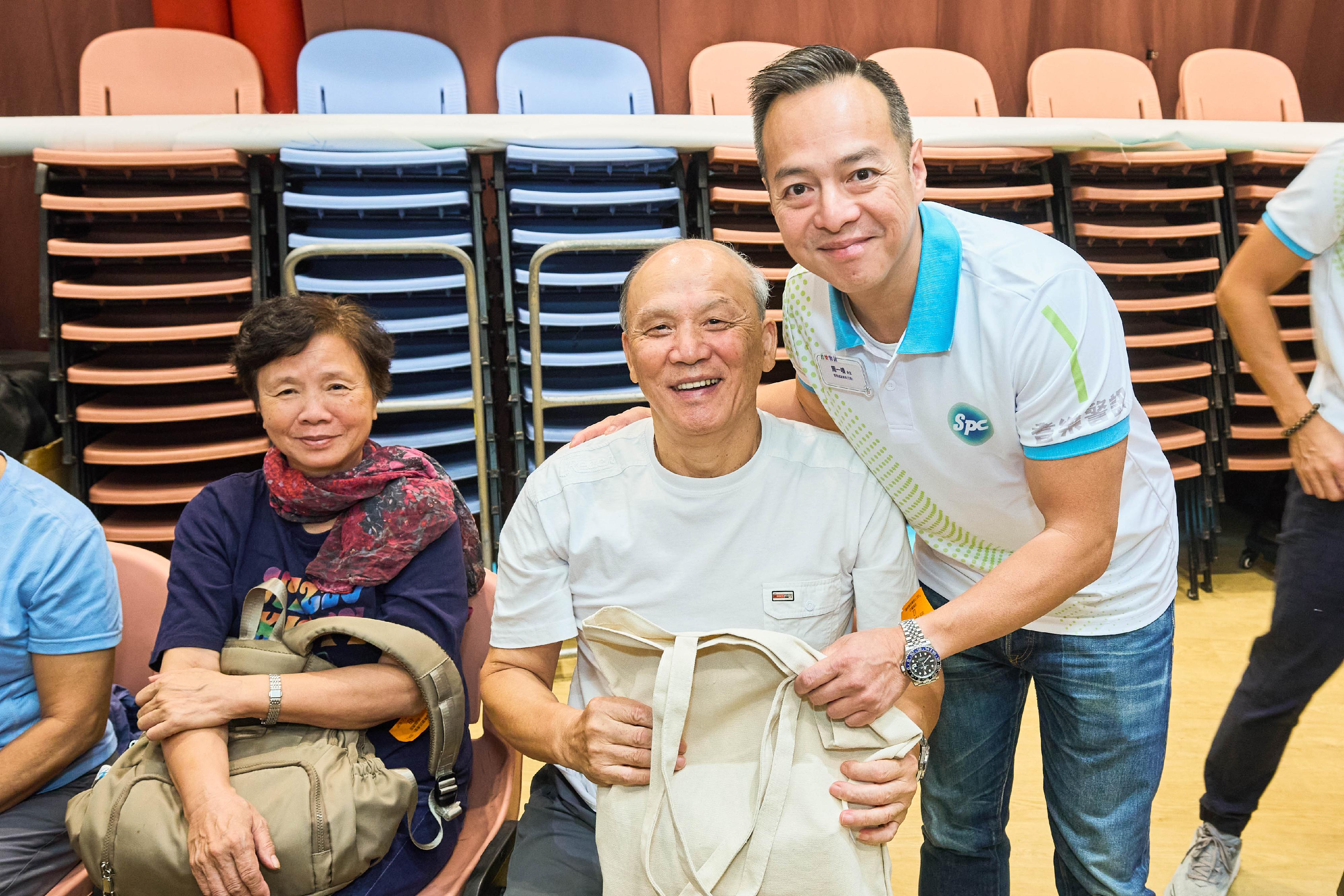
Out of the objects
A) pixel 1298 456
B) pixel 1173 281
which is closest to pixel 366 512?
pixel 1298 456

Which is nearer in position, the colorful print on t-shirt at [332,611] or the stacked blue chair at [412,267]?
the colorful print on t-shirt at [332,611]

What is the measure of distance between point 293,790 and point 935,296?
1237 mm

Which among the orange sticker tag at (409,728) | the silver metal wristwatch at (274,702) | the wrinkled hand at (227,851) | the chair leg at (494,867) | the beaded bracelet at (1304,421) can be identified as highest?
the beaded bracelet at (1304,421)

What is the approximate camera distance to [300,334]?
169cm

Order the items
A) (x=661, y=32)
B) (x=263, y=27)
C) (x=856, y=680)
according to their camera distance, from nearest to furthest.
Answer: (x=856, y=680)
(x=263, y=27)
(x=661, y=32)

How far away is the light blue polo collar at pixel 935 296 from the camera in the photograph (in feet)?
4.23

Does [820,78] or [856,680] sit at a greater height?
[820,78]

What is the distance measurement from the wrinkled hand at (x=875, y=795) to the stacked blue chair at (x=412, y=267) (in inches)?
91.8

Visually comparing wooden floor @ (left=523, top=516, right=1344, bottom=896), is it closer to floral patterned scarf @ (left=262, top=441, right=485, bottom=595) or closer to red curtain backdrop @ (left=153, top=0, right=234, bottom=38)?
floral patterned scarf @ (left=262, top=441, right=485, bottom=595)

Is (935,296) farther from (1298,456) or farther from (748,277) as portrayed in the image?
(1298,456)

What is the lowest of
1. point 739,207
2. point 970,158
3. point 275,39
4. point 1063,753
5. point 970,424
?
point 1063,753

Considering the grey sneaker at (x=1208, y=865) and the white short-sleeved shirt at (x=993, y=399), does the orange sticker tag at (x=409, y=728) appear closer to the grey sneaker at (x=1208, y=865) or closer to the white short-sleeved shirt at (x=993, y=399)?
the white short-sleeved shirt at (x=993, y=399)

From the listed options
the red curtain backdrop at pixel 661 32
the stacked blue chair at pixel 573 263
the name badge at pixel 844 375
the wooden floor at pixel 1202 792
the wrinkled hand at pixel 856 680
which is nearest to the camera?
the wrinkled hand at pixel 856 680

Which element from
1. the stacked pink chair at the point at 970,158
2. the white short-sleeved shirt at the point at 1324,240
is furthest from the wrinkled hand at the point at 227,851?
the stacked pink chair at the point at 970,158
